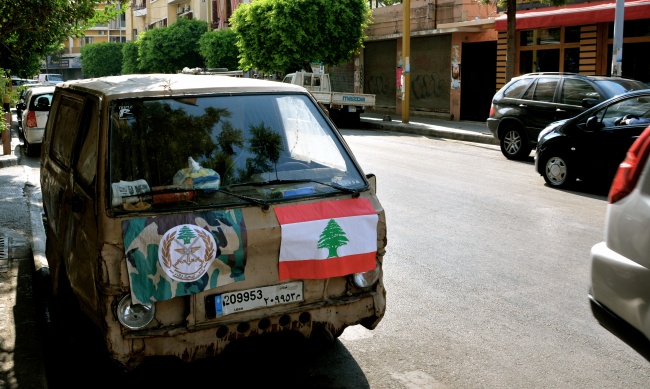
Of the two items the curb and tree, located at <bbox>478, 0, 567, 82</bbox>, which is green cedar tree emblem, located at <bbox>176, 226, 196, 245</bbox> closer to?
the curb

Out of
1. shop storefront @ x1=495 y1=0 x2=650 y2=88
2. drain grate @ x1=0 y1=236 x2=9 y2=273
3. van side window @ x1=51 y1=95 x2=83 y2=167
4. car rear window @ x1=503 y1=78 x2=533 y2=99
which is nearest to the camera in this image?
van side window @ x1=51 y1=95 x2=83 y2=167

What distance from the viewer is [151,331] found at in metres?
4.12

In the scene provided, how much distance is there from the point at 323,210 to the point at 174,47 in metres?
51.2

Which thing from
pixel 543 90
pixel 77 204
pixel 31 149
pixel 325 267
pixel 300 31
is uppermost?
pixel 300 31

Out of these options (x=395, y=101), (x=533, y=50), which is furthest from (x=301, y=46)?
(x=533, y=50)

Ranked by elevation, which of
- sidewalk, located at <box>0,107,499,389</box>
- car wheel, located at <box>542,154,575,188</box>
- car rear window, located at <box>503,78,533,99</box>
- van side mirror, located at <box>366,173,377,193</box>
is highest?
car rear window, located at <box>503,78,533,99</box>

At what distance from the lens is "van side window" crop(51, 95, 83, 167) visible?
5.40 metres

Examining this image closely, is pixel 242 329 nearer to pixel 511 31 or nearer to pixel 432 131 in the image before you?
pixel 511 31

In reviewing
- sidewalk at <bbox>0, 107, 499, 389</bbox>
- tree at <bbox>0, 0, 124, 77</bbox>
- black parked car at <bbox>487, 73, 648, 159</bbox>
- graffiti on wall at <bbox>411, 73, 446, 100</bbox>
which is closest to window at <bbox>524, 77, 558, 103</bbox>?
black parked car at <bbox>487, 73, 648, 159</bbox>

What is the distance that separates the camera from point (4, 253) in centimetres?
760

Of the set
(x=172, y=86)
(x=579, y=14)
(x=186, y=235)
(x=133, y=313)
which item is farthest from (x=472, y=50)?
(x=133, y=313)

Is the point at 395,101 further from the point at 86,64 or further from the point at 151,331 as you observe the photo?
the point at 86,64

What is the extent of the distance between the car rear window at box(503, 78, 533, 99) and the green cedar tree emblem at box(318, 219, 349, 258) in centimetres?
1244

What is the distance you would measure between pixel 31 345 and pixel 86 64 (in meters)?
76.2
